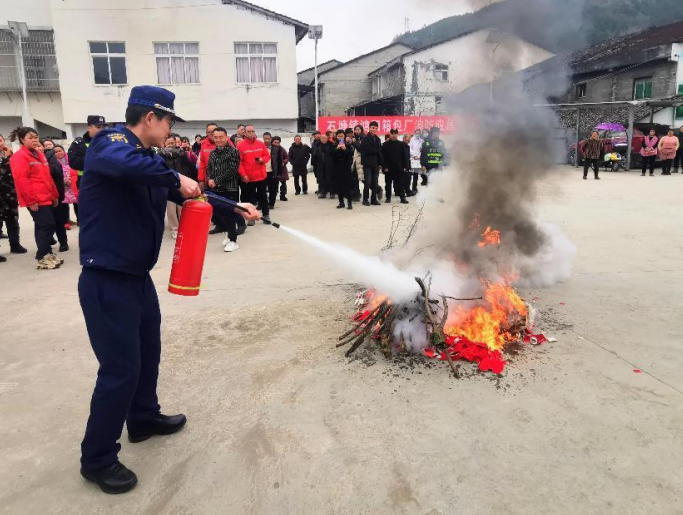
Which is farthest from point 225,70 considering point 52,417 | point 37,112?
point 52,417

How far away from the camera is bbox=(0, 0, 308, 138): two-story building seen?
2077cm

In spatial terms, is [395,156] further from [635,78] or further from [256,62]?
[635,78]

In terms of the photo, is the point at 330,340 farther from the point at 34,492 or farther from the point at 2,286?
the point at 2,286

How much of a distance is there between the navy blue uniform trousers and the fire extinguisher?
28cm

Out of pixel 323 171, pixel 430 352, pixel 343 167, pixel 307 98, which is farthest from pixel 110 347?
pixel 307 98

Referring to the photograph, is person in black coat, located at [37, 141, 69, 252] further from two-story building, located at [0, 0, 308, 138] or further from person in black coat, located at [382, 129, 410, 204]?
two-story building, located at [0, 0, 308, 138]

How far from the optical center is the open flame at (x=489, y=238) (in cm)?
490

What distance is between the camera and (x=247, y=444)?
9.08 feet

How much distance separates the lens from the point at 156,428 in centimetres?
287

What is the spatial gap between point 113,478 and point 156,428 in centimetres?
46

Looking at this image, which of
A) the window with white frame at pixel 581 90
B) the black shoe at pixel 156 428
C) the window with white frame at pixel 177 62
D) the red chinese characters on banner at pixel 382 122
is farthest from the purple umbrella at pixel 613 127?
the black shoe at pixel 156 428

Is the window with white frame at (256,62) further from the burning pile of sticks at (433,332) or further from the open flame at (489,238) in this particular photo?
the burning pile of sticks at (433,332)

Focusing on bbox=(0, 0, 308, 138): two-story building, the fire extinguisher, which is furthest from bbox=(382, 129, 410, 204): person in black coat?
bbox=(0, 0, 308, 138): two-story building

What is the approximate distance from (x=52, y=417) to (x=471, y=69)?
19.3 ft
